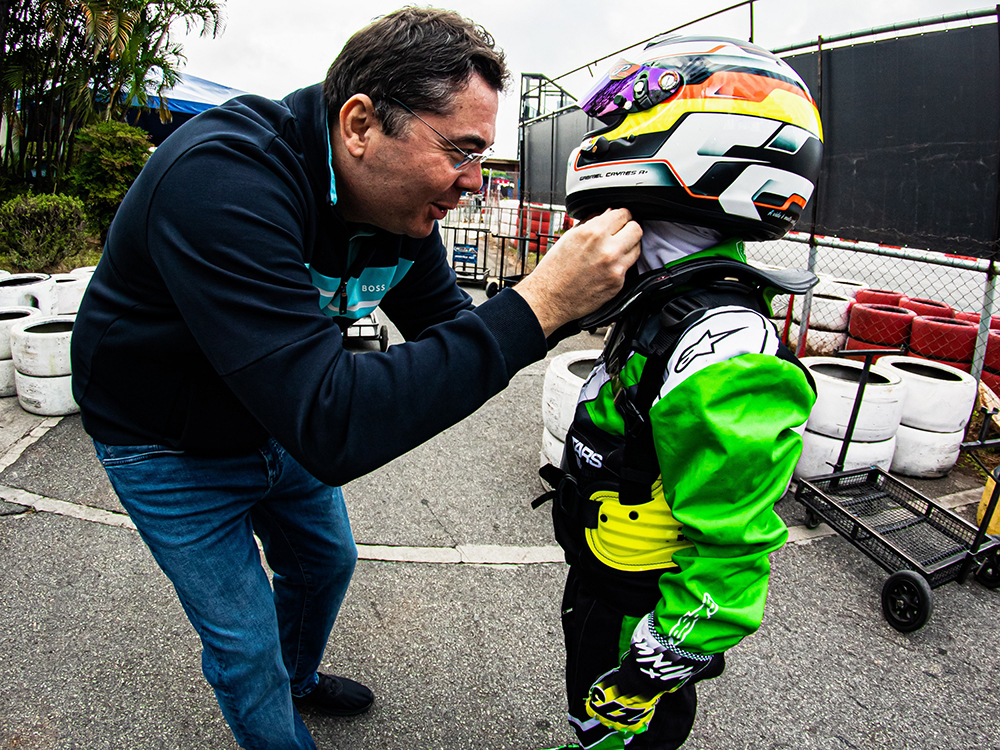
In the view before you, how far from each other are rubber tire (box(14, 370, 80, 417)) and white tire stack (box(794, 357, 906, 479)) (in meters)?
5.17

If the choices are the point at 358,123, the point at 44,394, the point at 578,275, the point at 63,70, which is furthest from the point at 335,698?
the point at 63,70

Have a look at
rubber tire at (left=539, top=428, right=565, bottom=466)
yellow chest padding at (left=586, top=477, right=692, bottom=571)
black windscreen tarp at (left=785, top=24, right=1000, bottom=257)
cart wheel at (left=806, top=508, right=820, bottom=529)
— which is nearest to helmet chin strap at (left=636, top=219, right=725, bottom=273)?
yellow chest padding at (left=586, top=477, right=692, bottom=571)

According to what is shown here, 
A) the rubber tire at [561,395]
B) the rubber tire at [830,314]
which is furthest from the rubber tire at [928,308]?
the rubber tire at [561,395]

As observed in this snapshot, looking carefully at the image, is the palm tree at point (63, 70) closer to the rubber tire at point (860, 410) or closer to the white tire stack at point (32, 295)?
the white tire stack at point (32, 295)

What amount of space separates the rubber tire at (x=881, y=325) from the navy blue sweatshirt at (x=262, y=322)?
5.82 m

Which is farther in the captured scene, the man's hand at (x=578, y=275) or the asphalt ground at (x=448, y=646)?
the asphalt ground at (x=448, y=646)

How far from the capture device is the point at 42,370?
4598 millimetres

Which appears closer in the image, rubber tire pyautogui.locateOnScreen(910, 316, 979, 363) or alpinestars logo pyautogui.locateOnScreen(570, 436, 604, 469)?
alpinestars logo pyautogui.locateOnScreen(570, 436, 604, 469)

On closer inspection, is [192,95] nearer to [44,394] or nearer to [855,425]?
[44,394]

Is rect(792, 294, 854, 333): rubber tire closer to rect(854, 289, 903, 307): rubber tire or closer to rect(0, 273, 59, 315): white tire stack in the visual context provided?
rect(854, 289, 903, 307): rubber tire

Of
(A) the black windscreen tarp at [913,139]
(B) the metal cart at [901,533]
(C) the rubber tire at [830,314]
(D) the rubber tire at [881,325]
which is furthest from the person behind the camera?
(C) the rubber tire at [830,314]

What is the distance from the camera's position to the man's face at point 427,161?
4.39 feet

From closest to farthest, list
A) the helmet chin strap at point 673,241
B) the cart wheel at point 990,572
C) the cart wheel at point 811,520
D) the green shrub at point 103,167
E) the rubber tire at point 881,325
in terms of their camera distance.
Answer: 1. the helmet chin strap at point 673,241
2. the cart wheel at point 990,572
3. the cart wheel at point 811,520
4. the rubber tire at point 881,325
5. the green shrub at point 103,167

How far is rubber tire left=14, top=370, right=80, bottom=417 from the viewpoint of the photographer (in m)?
4.61
